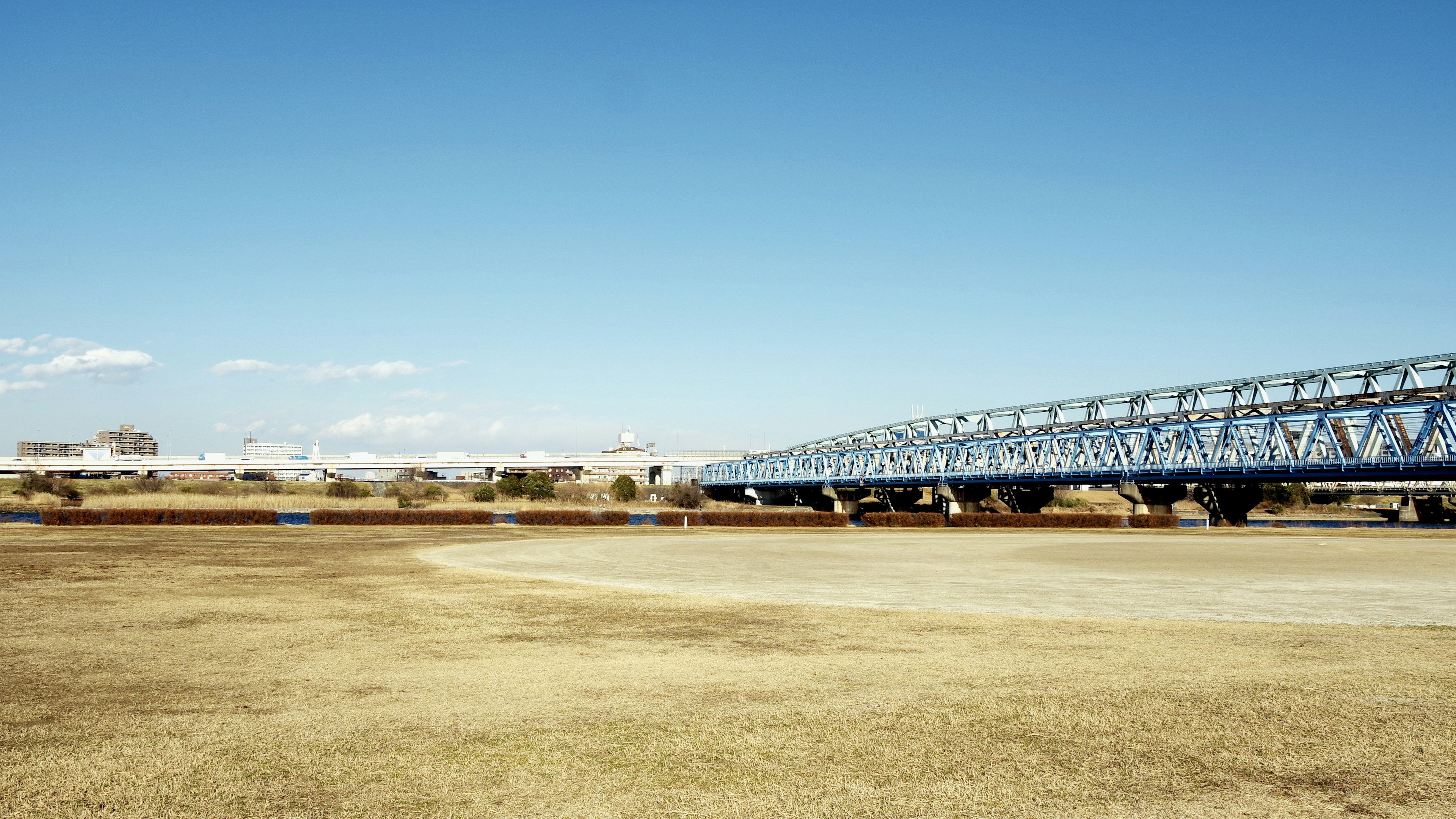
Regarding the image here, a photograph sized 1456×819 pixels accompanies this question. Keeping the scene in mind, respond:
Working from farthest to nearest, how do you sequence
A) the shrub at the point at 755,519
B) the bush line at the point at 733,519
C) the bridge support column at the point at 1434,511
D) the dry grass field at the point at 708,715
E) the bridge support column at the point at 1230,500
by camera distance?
the bridge support column at the point at 1434,511, the bridge support column at the point at 1230,500, the shrub at the point at 755,519, the bush line at the point at 733,519, the dry grass field at the point at 708,715

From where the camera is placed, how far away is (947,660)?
14266 mm

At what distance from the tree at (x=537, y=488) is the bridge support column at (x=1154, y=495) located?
6545 cm

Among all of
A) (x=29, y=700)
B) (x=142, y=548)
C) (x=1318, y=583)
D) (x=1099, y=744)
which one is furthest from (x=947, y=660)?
(x=142, y=548)

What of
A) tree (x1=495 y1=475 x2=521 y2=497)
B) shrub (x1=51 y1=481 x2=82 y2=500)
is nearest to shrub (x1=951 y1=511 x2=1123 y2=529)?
tree (x1=495 y1=475 x2=521 y2=497)

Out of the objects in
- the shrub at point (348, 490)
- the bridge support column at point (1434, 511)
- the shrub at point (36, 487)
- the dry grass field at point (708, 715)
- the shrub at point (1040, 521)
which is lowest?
the bridge support column at point (1434, 511)

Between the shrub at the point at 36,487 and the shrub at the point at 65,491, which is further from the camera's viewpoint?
the shrub at the point at 36,487

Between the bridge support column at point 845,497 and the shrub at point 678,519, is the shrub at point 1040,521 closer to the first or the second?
the shrub at point 678,519

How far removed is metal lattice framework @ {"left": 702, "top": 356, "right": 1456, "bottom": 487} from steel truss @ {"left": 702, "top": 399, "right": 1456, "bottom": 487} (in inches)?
4.2

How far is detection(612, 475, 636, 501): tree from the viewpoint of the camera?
139125mm

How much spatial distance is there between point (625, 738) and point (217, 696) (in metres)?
5.35

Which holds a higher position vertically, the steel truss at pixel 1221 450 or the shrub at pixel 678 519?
the steel truss at pixel 1221 450

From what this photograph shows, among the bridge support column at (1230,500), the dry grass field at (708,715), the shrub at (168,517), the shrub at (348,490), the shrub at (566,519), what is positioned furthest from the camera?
the shrub at (348,490)

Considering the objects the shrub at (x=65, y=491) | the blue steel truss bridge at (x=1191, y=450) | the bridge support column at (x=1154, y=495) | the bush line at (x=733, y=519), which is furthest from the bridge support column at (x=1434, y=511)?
the shrub at (x=65, y=491)

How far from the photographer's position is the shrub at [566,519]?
66250 millimetres
